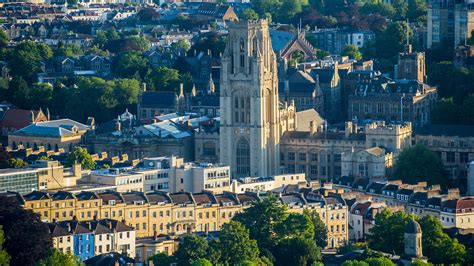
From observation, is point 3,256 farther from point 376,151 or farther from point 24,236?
point 376,151

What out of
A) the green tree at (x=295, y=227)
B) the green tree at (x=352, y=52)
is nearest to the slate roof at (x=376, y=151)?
the green tree at (x=295, y=227)

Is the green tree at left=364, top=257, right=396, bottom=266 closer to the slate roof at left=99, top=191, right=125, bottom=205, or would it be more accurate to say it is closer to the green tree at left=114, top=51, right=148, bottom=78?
the slate roof at left=99, top=191, right=125, bottom=205

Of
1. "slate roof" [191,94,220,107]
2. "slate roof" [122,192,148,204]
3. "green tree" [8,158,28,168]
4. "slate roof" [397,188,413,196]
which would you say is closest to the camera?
"slate roof" [122,192,148,204]

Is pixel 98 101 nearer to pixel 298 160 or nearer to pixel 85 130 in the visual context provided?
pixel 85 130

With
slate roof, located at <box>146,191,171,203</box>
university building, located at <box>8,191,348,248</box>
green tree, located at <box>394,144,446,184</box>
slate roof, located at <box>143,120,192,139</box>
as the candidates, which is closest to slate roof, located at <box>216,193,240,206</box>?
university building, located at <box>8,191,348,248</box>

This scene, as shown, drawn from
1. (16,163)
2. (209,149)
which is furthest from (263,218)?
(209,149)

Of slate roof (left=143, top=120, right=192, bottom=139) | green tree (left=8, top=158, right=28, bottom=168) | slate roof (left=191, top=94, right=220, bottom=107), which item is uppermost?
slate roof (left=191, top=94, right=220, bottom=107)

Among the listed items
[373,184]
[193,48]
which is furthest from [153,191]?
[193,48]

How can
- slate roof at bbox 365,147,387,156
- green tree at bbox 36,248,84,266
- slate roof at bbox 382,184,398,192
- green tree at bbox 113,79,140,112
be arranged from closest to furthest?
green tree at bbox 36,248,84,266, slate roof at bbox 382,184,398,192, slate roof at bbox 365,147,387,156, green tree at bbox 113,79,140,112
